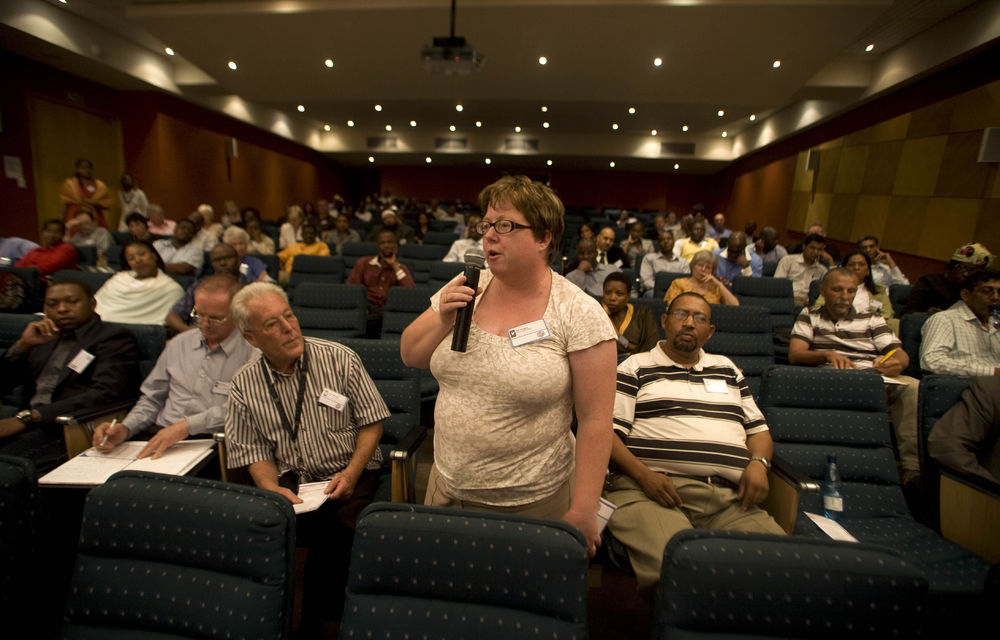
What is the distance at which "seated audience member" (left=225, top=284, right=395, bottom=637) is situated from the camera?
157 cm

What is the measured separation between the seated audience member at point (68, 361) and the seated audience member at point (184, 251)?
2.58m

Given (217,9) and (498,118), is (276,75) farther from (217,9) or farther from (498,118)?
(498,118)

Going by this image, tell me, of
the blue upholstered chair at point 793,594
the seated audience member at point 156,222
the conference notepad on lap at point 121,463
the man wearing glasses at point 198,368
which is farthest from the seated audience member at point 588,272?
the seated audience member at point 156,222

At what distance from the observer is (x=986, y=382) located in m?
1.86

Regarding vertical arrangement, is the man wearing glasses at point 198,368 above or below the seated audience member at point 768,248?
below

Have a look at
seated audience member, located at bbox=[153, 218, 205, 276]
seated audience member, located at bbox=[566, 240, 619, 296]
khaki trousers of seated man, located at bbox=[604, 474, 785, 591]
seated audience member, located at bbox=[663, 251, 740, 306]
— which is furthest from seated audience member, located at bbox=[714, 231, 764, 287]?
seated audience member, located at bbox=[153, 218, 205, 276]

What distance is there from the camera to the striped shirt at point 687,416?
5.67 ft

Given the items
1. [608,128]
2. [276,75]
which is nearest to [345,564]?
[276,75]

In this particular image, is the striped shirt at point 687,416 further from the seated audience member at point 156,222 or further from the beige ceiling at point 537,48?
the seated audience member at point 156,222

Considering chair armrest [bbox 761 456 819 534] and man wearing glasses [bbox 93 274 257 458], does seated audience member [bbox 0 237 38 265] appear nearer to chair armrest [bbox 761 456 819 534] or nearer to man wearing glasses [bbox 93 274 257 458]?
man wearing glasses [bbox 93 274 257 458]

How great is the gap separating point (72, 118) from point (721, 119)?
1183 centimetres

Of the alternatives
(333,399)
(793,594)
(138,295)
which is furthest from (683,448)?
(138,295)

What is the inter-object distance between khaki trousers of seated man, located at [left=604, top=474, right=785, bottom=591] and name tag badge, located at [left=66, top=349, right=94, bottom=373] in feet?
7.61

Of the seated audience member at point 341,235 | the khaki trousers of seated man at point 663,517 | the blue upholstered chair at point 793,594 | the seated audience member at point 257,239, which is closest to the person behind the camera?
the blue upholstered chair at point 793,594
